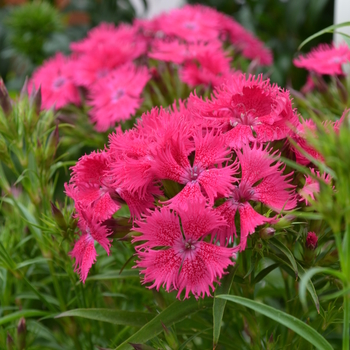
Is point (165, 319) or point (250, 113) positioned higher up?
point (250, 113)

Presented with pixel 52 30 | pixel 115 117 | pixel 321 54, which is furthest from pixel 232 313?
pixel 52 30

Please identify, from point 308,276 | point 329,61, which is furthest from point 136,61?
point 308,276

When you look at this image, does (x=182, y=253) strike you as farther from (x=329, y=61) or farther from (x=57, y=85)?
(x=57, y=85)

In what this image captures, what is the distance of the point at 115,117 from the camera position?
89 centimetres

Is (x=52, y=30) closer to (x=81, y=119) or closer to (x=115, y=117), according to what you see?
(x=81, y=119)

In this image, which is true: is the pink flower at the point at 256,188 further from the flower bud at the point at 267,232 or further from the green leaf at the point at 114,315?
the green leaf at the point at 114,315

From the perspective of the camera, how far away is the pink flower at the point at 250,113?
0.53 m

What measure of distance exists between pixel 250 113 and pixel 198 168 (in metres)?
0.10

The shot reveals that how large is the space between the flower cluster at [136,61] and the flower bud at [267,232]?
1.36ft

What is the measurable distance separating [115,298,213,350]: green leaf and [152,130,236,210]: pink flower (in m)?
Answer: 0.13

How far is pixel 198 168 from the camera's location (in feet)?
1.66

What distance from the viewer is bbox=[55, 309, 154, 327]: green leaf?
0.57m

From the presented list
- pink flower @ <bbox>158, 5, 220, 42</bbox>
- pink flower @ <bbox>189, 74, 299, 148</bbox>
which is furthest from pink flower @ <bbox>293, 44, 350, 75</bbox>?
pink flower @ <bbox>189, 74, 299, 148</bbox>

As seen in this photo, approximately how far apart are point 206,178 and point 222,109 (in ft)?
0.36
